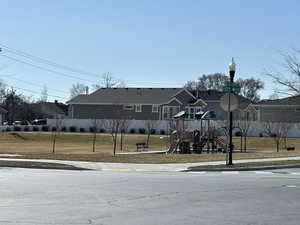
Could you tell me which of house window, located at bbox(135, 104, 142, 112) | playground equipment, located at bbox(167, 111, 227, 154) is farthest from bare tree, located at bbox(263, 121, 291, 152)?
house window, located at bbox(135, 104, 142, 112)

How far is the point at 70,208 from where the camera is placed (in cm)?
1178

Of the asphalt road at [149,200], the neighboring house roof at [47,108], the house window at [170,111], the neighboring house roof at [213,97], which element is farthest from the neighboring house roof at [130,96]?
the asphalt road at [149,200]

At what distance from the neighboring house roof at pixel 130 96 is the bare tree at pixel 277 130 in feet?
74.0

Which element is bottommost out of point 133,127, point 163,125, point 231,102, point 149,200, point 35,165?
point 149,200

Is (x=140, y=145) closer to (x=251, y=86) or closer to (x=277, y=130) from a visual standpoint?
(x=277, y=130)

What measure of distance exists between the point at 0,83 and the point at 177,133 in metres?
81.0

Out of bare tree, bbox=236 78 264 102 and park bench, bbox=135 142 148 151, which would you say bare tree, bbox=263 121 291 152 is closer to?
park bench, bbox=135 142 148 151

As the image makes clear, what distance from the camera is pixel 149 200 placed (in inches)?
519

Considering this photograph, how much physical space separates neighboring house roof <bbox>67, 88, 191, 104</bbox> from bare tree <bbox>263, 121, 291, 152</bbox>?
22550 millimetres

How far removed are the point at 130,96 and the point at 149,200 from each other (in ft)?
252

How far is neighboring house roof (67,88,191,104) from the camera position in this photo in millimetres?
87750

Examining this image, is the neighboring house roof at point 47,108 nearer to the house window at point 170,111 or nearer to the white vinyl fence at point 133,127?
the white vinyl fence at point 133,127

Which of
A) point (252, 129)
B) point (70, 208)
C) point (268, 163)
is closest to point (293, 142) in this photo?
point (252, 129)

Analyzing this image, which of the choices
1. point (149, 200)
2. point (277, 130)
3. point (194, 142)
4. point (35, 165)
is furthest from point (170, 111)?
point (149, 200)
